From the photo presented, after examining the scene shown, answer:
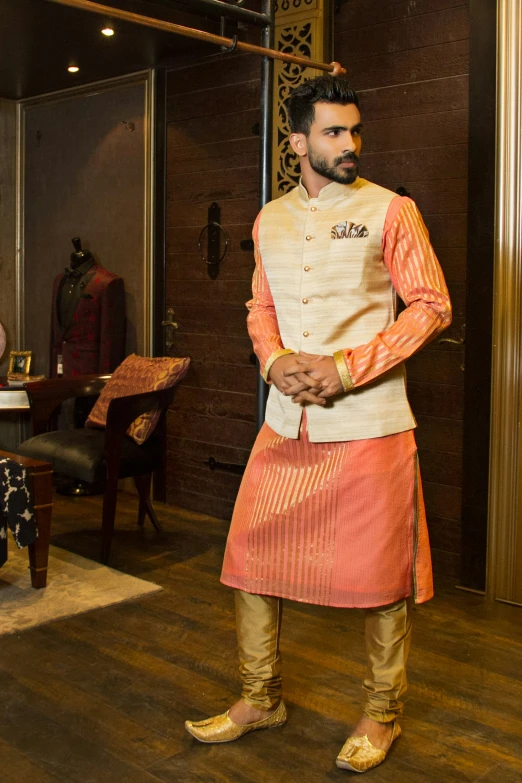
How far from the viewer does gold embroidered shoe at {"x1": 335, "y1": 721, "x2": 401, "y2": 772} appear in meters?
2.12

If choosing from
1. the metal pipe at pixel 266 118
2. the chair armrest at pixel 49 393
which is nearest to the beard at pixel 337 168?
the metal pipe at pixel 266 118

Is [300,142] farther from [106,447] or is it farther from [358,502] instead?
[106,447]

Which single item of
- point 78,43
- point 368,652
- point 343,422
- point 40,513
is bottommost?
point 368,652

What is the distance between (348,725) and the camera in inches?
93.7

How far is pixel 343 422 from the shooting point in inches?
82.9

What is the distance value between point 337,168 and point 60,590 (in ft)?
6.89

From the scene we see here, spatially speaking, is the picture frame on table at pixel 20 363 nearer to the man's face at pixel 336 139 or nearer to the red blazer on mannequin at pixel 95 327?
the red blazer on mannequin at pixel 95 327

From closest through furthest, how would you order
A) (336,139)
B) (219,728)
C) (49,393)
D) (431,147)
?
(336,139) < (219,728) < (431,147) < (49,393)

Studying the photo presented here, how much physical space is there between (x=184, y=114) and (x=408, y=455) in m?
3.21

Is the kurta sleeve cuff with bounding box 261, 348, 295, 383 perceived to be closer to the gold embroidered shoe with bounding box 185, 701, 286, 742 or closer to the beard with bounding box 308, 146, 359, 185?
the beard with bounding box 308, 146, 359, 185

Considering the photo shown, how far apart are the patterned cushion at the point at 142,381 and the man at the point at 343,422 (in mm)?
1826

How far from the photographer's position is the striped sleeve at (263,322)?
87.4 inches

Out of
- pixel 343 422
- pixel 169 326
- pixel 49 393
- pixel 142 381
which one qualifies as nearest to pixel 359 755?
pixel 343 422

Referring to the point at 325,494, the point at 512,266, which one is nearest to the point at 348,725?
the point at 325,494
